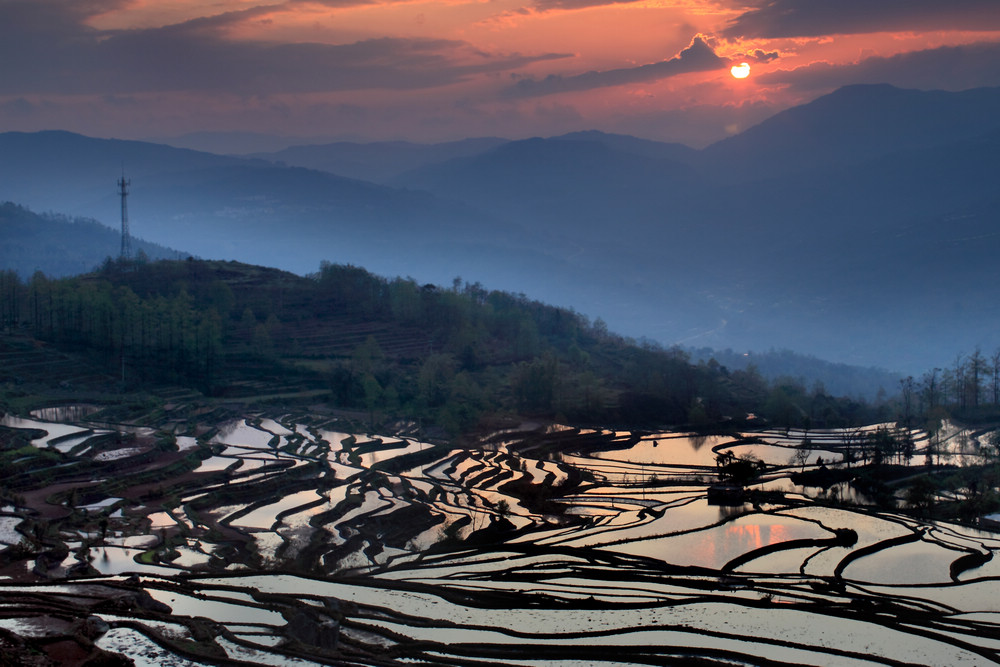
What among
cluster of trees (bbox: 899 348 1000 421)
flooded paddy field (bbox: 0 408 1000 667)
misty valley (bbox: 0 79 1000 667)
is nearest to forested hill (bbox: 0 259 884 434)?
misty valley (bbox: 0 79 1000 667)

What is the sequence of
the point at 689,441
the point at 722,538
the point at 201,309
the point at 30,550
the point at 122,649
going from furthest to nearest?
the point at 201,309, the point at 689,441, the point at 722,538, the point at 30,550, the point at 122,649

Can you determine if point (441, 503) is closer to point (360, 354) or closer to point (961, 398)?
point (360, 354)

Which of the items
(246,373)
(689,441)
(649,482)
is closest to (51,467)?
(649,482)

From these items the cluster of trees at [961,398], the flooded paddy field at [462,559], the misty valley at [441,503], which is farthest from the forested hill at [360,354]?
Answer: the flooded paddy field at [462,559]

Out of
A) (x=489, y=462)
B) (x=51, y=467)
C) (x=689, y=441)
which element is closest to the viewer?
(x=51, y=467)

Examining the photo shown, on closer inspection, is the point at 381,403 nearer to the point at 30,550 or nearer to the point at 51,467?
the point at 51,467

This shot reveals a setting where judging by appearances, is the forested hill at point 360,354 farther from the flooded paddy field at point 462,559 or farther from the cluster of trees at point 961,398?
the flooded paddy field at point 462,559
